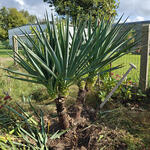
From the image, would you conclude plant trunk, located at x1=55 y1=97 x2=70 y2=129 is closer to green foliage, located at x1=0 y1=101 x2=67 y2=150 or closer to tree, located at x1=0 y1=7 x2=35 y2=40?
green foliage, located at x1=0 y1=101 x2=67 y2=150

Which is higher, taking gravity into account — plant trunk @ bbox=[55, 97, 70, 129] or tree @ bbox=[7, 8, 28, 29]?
tree @ bbox=[7, 8, 28, 29]

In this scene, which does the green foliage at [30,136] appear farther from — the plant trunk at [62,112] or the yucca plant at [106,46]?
the yucca plant at [106,46]

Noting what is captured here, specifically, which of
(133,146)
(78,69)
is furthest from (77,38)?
(133,146)

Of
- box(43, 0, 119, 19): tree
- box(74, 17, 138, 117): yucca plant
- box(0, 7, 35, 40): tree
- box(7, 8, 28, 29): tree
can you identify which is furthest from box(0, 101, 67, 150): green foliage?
box(7, 8, 28, 29): tree

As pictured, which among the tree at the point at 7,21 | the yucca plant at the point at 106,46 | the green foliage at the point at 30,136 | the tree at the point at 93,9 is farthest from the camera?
the tree at the point at 7,21

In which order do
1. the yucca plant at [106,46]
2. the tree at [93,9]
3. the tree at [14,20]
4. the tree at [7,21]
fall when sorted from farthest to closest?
1. the tree at [14,20]
2. the tree at [7,21]
3. the tree at [93,9]
4. the yucca plant at [106,46]

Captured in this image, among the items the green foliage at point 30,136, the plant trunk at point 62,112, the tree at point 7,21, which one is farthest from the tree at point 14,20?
the plant trunk at point 62,112

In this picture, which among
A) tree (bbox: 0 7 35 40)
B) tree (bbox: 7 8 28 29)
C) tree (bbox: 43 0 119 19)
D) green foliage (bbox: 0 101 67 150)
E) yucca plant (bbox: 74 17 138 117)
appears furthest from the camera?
tree (bbox: 7 8 28 29)

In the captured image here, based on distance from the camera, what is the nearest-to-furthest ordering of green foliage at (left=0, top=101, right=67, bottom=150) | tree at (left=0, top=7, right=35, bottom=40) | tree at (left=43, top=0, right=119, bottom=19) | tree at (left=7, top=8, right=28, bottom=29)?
green foliage at (left=0, top=101, right=67, bottom=150)
tree at (left=43, top=0, right=119, bottom=19)
tree at (left=0, top=7, right=35, bottom=40)
tree at (left=7, top=8, right=28, bottom=29)

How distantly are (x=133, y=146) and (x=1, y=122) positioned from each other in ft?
5.27

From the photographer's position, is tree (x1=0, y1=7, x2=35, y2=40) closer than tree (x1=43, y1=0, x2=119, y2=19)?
No

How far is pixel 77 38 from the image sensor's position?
1.22m

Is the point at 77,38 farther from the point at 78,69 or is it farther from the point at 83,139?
the point at 83,139

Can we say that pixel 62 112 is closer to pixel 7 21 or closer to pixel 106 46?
pixel 106 46
